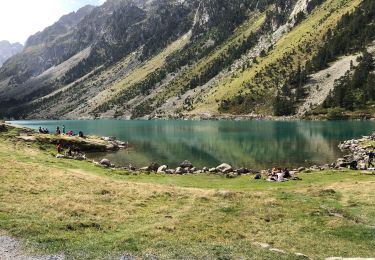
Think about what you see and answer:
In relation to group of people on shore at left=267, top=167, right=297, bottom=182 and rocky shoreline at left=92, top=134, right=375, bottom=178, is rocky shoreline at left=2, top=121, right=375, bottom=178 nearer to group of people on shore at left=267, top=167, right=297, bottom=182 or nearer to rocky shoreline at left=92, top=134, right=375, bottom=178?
rocky shoreline at left=92, top=134, right=375, bottom=178

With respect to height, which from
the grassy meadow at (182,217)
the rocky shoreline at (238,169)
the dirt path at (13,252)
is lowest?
the rocky shoreline at (238,169)

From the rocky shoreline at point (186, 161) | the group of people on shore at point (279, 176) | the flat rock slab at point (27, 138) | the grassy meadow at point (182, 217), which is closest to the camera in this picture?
the grassy meadow at point (182, 217)

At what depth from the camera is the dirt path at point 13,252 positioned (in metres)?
21.0

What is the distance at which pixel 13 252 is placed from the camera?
71.1 feet

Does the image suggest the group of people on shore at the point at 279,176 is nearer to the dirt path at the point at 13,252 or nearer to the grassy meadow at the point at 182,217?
the grassy meadow at the point at 182,217

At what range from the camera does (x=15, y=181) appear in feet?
123

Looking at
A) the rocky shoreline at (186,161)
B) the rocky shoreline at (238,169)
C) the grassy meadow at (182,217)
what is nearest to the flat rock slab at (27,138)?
the rocky shoreline at (186,161)

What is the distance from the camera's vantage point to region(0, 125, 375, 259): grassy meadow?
23469 mm

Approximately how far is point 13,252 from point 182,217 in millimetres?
12465

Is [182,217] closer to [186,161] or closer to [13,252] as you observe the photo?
[13,252]

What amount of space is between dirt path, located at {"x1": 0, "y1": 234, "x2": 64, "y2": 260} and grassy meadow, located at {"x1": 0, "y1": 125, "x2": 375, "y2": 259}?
25.6 inches

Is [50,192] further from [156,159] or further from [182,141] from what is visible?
[182,141]

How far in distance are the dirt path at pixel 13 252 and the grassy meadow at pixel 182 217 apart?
649 mm

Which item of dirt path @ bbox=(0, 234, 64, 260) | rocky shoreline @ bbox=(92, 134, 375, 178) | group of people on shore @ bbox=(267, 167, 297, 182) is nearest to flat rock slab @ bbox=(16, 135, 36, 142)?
rocky shoreline @ bbox=(92, 134, 375, 178)
